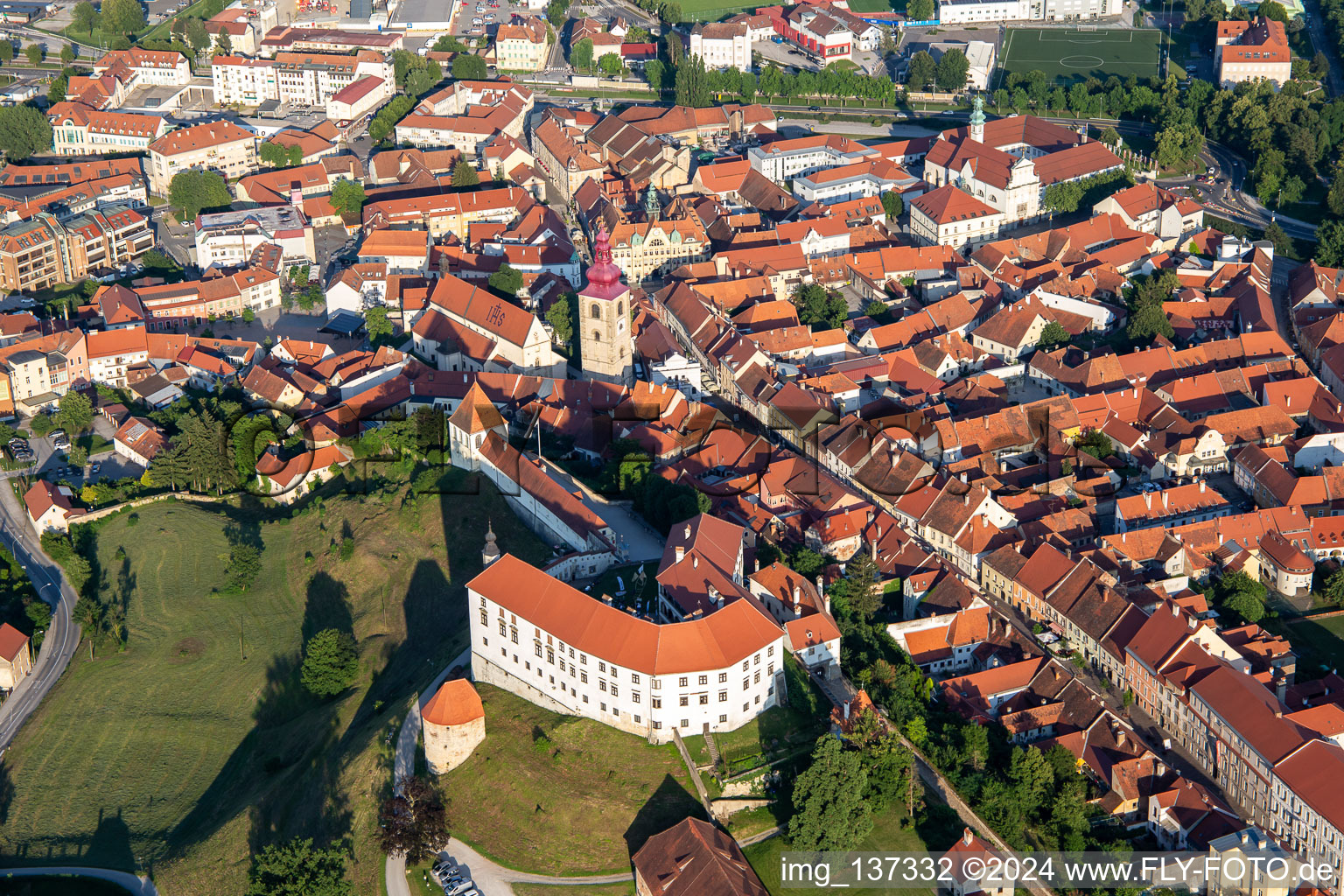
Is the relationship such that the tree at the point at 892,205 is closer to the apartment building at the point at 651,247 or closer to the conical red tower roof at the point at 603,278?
the apartment building at the point at 651,247

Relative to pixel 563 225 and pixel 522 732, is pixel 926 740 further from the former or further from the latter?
pixel 563 225

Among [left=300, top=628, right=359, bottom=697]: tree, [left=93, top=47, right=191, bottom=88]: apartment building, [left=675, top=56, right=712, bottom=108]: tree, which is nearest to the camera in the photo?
[left=300, top=628, right=359, bottom=697]: tree

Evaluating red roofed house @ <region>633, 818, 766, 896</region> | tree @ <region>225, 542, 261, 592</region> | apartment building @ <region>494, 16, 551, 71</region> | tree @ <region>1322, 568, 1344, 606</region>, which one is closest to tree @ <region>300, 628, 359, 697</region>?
tree @ <region>225, 542, 261, 592</region>

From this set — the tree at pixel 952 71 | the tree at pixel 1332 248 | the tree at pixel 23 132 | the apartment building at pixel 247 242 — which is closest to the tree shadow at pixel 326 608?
the apartment building at pixel 247 242

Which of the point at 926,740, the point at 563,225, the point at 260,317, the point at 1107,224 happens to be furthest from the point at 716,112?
the point at 926,740

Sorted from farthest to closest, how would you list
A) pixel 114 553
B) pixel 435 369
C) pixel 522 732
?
1. pixel 435 369
2. pixel 114 553
3. pixel 522 732

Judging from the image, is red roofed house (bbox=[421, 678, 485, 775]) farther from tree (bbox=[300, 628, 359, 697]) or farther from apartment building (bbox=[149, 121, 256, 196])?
apartment building (bbox=[149, 121, 256, 196])

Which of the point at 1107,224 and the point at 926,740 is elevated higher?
the point at 1107,224
